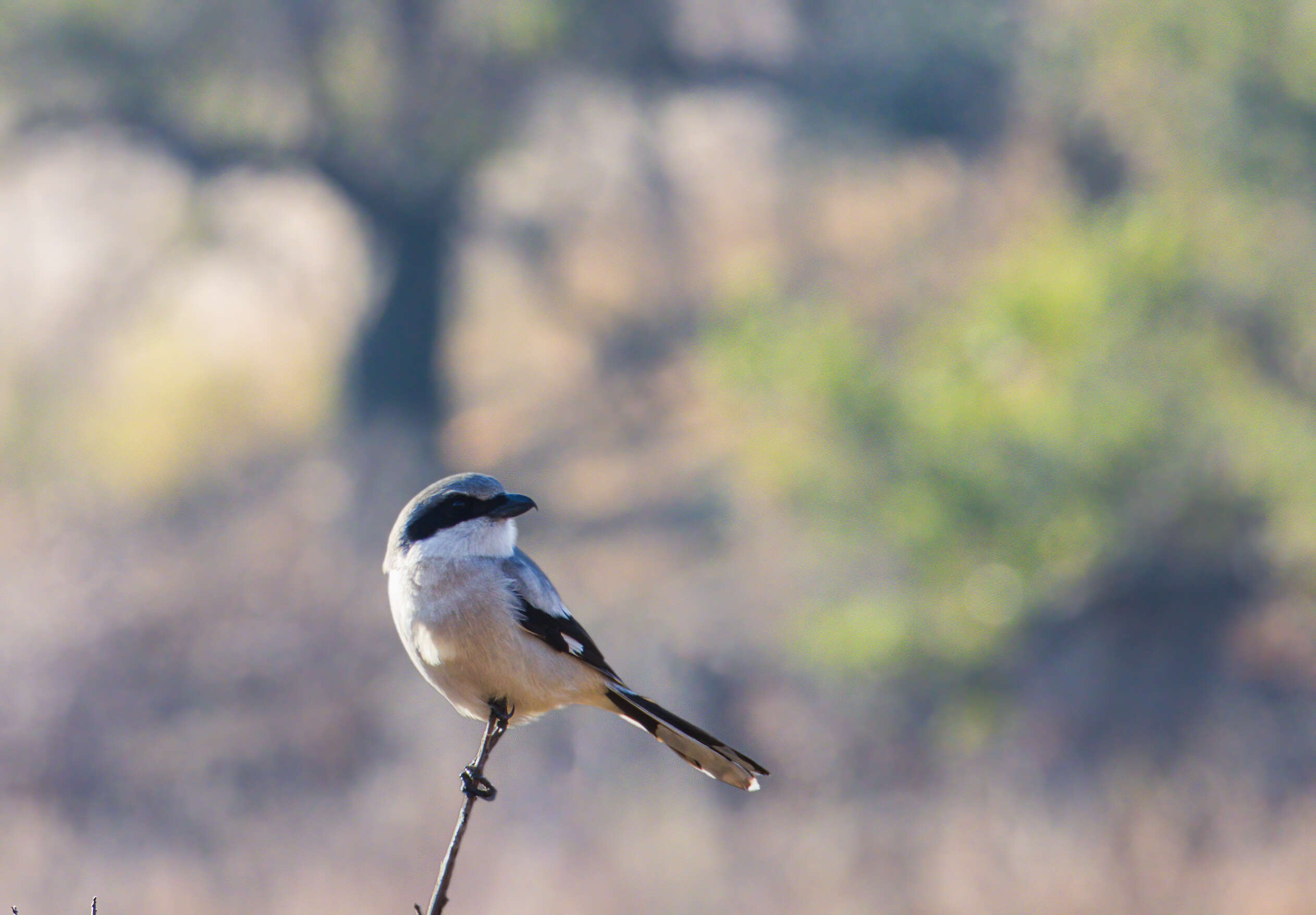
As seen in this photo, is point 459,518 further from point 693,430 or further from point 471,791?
point 693,430

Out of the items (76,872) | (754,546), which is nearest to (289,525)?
(76,872)

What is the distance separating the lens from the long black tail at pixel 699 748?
149 cm

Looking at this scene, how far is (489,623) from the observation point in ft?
5.40

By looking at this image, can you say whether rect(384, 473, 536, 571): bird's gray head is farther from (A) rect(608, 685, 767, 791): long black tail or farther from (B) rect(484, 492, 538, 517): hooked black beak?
(A) rect(608, 685, 767, 791): long black tail

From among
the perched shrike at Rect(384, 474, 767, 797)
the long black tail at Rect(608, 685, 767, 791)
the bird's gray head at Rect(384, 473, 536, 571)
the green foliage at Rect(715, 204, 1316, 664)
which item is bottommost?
the long black tail at Rect(608, 685, 767, 791)

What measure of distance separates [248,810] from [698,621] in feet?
9.31

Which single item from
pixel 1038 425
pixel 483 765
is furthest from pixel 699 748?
pixel 1038 425

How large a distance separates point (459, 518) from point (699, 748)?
45 cm

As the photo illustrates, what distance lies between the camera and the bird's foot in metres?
1.46

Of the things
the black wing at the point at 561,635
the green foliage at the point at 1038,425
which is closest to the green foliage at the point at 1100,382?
the green foliage at the point at 1038,425

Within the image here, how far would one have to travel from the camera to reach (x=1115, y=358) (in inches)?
208

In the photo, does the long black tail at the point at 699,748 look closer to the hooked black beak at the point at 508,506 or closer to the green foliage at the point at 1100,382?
the hooked black beak at the point at 508,506

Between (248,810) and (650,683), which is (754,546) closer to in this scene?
(650,683)

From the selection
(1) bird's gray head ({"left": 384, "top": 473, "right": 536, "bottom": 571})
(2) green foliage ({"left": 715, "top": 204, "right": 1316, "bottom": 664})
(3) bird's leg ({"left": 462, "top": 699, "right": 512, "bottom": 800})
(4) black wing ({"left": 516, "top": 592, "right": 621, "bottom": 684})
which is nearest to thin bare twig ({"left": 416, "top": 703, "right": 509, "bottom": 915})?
(3) bird's leg ({"left": 462, "top": 699, "right": 512, "bottom": 800})
